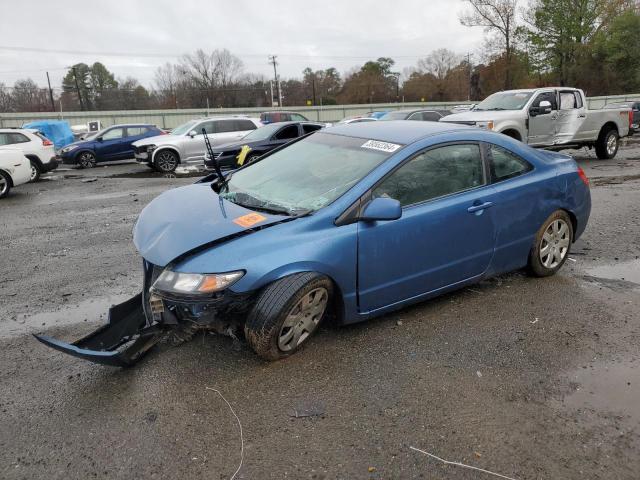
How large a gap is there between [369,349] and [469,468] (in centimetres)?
120

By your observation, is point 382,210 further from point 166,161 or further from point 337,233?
point 166,161

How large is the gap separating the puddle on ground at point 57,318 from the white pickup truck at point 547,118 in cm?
950

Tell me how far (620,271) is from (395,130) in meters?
2.86

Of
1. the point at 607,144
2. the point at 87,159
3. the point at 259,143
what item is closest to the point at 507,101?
the point at 607,144

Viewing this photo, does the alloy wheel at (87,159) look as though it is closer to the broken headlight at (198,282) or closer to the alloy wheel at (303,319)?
the broken headlight at (198,282)

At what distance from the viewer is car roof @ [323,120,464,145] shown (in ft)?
12.8

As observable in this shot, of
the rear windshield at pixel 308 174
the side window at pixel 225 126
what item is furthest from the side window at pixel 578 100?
the rear windshield at pixel 308 174

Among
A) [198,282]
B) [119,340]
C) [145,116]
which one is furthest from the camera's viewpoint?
[145,116]

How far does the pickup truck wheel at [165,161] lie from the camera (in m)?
15.2

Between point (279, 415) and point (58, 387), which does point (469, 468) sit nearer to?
point (279, 415)

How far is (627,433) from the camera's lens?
2.64m

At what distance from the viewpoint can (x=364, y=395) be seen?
2.96 m

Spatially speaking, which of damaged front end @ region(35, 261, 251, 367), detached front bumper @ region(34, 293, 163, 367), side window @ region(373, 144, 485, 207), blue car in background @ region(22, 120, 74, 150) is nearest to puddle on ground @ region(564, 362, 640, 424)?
side window @ region(373, 144, 485, 207)

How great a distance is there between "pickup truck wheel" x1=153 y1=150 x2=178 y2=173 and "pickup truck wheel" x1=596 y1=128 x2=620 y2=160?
12.5m
